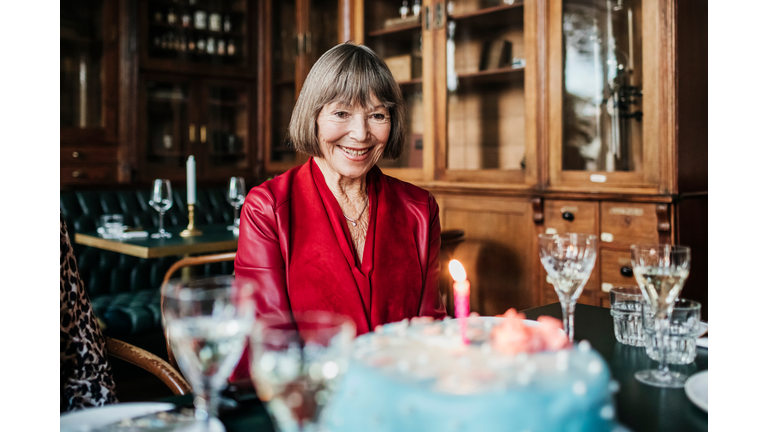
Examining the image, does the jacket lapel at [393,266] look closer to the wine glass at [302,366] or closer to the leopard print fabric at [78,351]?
the leopard print fabric at [78,351]

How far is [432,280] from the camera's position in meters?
1.50

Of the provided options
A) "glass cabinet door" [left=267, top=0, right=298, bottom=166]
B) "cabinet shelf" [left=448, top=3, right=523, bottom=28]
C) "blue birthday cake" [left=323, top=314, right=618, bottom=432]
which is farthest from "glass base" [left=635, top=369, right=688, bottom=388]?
"glass cabinet door" [left=267, top=0, right=298, bottom=166]

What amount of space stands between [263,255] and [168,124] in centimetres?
375

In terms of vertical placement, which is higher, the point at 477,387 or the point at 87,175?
the point at 87,175

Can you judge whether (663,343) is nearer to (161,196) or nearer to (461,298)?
(461,298)

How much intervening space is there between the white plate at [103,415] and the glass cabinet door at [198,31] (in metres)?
4.25

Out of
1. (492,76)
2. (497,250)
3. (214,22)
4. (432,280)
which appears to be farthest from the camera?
(214,22)

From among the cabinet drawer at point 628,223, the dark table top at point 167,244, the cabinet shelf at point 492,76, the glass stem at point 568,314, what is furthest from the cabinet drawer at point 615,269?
the glass stem at point 568,314

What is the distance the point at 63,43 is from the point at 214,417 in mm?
4336

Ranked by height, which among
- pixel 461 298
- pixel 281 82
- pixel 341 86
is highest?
pixel 281 82

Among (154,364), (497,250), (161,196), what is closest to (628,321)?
(154,364)

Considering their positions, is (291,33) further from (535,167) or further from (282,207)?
(282,207)

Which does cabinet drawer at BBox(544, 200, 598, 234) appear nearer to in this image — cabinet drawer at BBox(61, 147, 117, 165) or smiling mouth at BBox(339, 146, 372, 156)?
smiling mouth at BBox(339, 146, 372, 156)

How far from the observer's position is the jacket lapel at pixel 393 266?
1.37 meters
